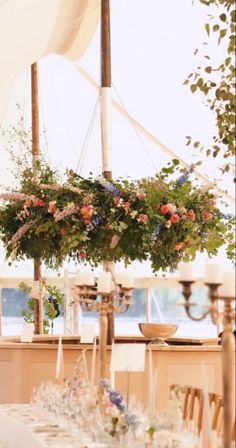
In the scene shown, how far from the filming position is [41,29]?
9.46 meters

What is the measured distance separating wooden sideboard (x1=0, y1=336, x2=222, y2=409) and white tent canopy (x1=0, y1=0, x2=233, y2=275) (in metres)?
1.54

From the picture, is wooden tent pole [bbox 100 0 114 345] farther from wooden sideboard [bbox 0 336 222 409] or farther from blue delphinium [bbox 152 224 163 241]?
wooden sideboard [bbox 0 336 222 409]

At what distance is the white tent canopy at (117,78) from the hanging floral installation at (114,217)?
24.4 inches

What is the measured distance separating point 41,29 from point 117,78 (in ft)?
6.81

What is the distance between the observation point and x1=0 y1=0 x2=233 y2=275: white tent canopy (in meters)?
9.53

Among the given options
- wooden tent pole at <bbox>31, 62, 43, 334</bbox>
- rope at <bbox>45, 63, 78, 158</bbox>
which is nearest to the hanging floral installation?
wooden tent pole at <bbox>31, 62, 43, 334</bbox>

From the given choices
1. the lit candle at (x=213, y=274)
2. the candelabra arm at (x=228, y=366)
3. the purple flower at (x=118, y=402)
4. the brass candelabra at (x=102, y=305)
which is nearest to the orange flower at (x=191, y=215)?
the brass candelabra at (x=102, y=305)

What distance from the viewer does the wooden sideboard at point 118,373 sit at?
26.0 feet

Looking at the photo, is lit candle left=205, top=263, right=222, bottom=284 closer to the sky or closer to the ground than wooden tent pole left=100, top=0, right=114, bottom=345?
closer to the ground

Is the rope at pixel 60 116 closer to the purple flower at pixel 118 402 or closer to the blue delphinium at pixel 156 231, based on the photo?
the blue delphinium at pixel 156 231

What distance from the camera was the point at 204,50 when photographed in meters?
9.88

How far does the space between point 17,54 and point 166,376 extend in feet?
12.3

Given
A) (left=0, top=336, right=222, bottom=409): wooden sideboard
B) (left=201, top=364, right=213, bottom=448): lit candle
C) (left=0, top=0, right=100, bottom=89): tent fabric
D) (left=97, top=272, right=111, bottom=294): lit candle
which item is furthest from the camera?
(left=0, top=0, right=100, bottom=89): tent fabric

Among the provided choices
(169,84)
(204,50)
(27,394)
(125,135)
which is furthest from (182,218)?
(125,135)
